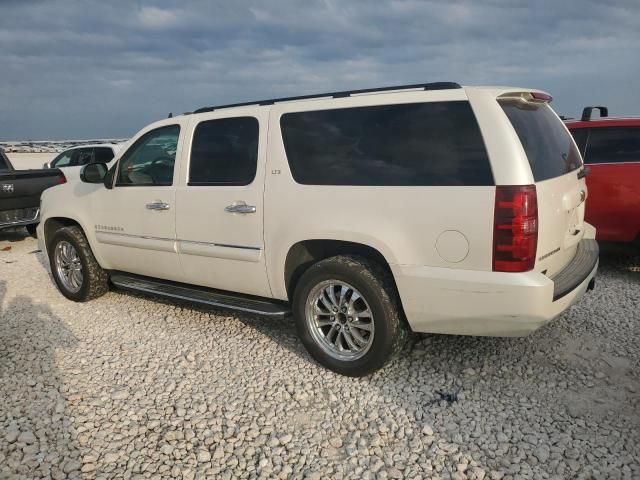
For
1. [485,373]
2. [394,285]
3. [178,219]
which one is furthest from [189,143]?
[485,373]

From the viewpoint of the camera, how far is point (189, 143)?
438 cm

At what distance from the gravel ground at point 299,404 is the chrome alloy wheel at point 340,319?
227mm

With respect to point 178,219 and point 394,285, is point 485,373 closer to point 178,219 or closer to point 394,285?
point 394,285

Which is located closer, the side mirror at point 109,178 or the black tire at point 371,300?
the black tire at point 371,300

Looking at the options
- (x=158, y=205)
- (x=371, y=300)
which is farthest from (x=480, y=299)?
(x=158, y=205)

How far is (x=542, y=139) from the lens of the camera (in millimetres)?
3400

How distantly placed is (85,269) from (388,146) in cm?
362

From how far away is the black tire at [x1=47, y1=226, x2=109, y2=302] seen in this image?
5293 mm

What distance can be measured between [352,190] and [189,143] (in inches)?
67.9

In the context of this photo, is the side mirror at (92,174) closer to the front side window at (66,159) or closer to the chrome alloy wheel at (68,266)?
the chrome alloy wheel at (68,266)

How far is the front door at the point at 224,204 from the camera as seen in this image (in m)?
3.89

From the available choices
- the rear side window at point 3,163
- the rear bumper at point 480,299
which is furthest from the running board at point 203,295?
the rear side window at point 3,163

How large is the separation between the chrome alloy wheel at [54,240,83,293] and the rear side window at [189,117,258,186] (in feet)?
6.83

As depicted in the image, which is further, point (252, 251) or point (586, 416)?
point (252, 251)
